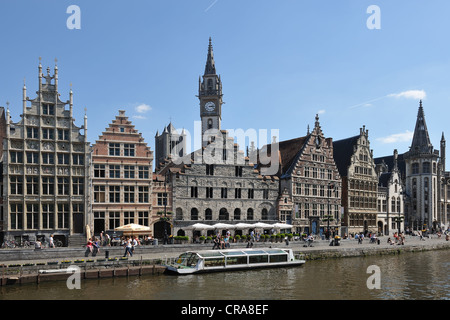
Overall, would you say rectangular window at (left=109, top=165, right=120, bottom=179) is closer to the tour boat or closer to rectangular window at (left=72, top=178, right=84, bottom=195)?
rectangular window at (left=72, top=178, right=84, bottom=195)

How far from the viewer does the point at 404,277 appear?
32.5 m

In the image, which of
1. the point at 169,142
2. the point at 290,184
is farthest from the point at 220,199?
the point at 169,142

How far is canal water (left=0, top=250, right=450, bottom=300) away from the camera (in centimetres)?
2530

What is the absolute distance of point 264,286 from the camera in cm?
2831

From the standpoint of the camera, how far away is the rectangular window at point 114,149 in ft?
154

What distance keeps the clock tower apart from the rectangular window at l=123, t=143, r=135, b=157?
35986 mm

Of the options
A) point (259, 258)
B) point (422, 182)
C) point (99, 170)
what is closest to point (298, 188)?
point (259, 258)

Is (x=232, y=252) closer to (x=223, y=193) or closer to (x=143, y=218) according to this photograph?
(x=143, y=218)

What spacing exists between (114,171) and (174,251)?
40.5ft

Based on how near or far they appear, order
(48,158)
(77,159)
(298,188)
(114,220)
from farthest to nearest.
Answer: (298,188) < (114,220) < (77,159) < (48,158)

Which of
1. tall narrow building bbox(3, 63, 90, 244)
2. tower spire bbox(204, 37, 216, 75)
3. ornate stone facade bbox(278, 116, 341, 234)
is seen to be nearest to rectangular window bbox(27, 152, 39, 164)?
tall narrow building bbox(3, 63, 90, 244)
